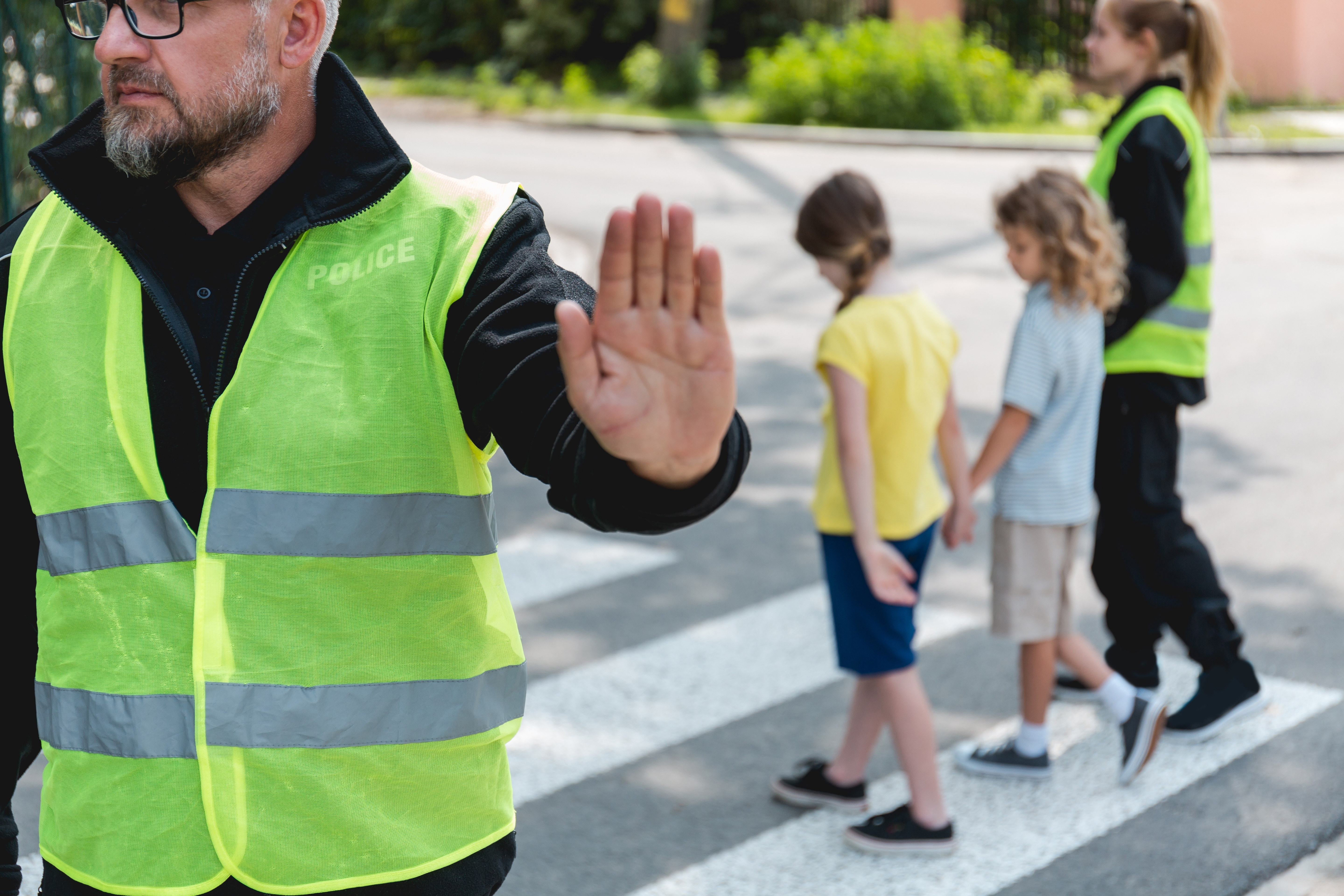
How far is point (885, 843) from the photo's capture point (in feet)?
12.8

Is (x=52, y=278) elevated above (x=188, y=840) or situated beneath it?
elevated above

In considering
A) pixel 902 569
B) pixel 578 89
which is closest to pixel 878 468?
pixel 902 569

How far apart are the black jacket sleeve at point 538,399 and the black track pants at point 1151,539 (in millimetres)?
2938

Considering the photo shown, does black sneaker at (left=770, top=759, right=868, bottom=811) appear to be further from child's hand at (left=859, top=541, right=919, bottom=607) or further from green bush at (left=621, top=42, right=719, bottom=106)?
green bush at (left=621, top=42, right=719, bottom=106)

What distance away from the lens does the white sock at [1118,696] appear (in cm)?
425

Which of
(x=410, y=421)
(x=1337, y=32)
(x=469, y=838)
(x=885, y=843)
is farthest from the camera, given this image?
(x=1337, y=32)

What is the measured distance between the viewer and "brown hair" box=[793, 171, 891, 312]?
3906mm

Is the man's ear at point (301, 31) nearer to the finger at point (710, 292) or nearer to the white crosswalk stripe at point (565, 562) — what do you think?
the finger at point (710, 292)

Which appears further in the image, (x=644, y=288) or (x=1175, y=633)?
→ (x=1175, y=633)

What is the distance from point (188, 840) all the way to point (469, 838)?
0.35 metres

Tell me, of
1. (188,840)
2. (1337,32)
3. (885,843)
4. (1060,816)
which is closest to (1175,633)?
(1060,816)

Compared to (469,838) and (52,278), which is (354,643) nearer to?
(469,838)

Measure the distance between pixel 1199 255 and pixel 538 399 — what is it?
11.0ft

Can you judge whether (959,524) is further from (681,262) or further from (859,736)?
(681,262)
